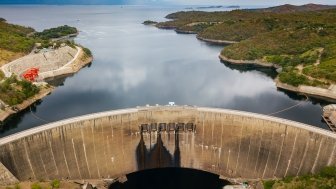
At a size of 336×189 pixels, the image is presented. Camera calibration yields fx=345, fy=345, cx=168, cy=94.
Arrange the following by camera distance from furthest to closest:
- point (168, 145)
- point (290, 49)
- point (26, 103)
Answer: point (290, 49)
point (26, 103)
point (168, 145)

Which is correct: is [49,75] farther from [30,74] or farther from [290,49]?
[290,49]

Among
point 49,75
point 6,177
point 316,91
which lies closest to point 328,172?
point 6,177

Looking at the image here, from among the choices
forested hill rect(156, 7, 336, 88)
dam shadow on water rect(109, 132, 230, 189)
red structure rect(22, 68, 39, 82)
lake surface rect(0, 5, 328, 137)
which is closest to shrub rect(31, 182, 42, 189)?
Result: dam shadow on water rect(109, 132, 230, 189)

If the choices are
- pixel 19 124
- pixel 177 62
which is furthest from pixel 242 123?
pixel 177 62

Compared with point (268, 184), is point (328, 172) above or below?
above

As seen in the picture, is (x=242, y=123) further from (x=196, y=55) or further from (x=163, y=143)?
(x=196, y=55)

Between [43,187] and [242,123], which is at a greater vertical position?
[242,123]

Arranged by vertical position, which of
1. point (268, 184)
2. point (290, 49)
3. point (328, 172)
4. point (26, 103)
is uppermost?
point (290, 49)
